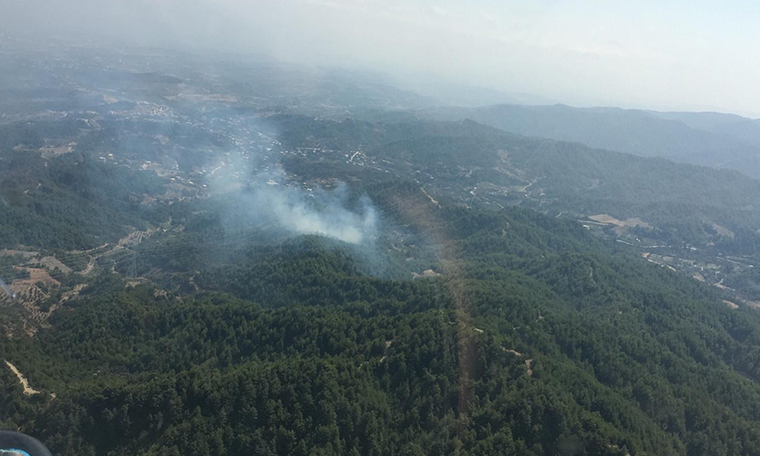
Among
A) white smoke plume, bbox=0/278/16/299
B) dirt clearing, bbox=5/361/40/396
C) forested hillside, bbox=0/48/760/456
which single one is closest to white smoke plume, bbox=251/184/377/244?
forested hillside, bbox=0/48/760/456

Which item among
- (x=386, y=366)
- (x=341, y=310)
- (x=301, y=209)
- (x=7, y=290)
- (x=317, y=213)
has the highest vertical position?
(x=386, y=366)

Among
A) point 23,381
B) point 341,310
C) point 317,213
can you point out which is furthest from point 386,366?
point 317,213

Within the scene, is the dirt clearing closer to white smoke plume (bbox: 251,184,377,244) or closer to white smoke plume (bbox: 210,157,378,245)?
white smoke plume (bbox: 210,157,378,245)

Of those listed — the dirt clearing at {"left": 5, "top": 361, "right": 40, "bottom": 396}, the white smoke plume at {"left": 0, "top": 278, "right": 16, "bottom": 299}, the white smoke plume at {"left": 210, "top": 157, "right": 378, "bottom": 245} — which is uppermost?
the white smoke plume at {"left": 210, "top": 157, "right": 378, "bottom": 245}

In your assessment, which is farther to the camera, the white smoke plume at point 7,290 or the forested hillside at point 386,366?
the white smoke plume at point 7,290

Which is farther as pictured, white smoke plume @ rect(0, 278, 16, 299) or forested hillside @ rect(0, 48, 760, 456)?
white smoke plume @ rect(0, 278, 16, 299)

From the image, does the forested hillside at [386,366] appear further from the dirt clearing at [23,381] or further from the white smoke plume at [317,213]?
the white smoke plume at [317,213]

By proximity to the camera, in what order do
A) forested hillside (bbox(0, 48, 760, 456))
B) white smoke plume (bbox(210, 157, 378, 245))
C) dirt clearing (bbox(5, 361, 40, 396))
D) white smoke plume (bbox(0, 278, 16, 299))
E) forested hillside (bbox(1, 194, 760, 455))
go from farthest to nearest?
white smoke plume (bbox(210, 157, 378, 245)), white smoke plume (bbox(0, 278, 16, 299)), dirt clearing (bbox(5, 361, 40, 396)), forested hillside (bbox(0, 48, 760, 456)), forested hillside (bbox(1, 194, 760, 455))

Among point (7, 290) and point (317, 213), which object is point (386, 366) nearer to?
point (7, 290)

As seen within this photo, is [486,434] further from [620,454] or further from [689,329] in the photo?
[689,329]

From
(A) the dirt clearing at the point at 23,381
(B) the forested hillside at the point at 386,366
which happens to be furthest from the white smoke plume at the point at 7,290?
(A) the dirt clearing at the point at 23,381

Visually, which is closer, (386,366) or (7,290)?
(386,366)

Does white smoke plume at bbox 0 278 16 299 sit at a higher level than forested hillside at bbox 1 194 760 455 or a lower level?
lower
